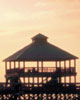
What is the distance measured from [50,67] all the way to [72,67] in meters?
2.76

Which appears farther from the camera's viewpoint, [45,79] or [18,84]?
[45,79]

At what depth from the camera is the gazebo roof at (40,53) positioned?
125 meters

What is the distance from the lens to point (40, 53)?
126250mm

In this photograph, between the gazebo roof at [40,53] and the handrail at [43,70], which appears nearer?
the gazebo roof at [40,53]

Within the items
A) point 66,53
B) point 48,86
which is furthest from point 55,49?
point 48,86

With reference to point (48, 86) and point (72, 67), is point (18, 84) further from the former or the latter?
point (72, 67)

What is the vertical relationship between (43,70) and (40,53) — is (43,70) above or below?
below

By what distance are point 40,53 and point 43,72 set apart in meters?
2.27

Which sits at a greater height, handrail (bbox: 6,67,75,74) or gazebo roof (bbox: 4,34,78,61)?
gazebo roof (bbox: 4,34,78,61)

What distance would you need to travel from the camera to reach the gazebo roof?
125250mm

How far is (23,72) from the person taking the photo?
126m

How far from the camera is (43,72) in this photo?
12600cm

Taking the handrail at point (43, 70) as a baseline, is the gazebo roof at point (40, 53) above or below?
above

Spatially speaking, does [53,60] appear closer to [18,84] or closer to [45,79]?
[45,79]
